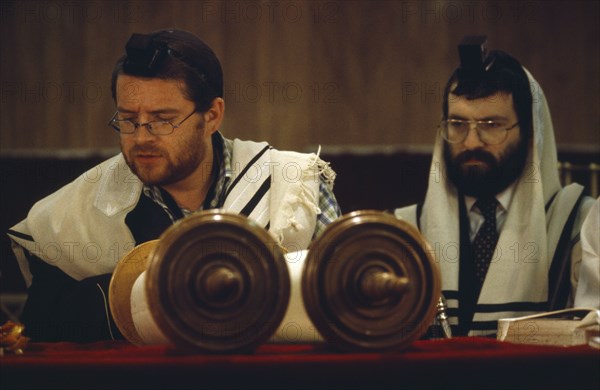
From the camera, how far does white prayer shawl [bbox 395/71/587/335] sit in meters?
3.41

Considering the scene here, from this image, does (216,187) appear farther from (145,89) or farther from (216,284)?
(216,284)

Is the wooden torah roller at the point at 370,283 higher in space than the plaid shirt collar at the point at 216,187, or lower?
lower

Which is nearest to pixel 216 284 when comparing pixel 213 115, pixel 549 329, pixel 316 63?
pixel 549 329

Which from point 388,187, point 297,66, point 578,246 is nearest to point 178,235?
point 578,246

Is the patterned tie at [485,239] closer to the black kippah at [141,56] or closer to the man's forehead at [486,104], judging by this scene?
the man's forehead at [486,104]

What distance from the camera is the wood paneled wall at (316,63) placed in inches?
245

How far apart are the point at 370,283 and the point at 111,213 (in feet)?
4.75

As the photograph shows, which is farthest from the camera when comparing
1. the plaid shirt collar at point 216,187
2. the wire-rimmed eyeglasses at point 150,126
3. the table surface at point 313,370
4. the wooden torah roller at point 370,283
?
the plaid shirt collar at point 216,187

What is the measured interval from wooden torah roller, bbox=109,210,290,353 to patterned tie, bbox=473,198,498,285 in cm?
190

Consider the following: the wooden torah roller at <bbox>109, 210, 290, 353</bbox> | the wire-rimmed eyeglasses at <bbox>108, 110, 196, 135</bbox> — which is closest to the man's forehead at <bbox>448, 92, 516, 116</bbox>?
the wire-rimmed eyeglasses at <bbox>108, 110, 196, 135</bbox>

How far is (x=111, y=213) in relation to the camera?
3.03m

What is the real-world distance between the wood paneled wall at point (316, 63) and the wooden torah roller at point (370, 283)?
14.4 feet

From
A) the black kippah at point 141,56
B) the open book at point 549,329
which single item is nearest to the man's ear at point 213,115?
the black kippah at point 141,56

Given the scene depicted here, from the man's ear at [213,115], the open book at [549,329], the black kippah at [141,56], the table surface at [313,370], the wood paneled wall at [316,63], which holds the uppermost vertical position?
the wood paneled wall at [316,63]
